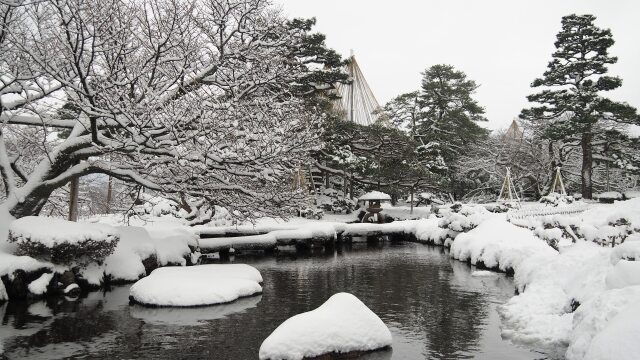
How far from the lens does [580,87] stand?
34281 millimetres

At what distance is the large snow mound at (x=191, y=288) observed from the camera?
37.7ft

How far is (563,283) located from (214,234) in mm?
17015

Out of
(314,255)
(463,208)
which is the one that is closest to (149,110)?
(314,255)

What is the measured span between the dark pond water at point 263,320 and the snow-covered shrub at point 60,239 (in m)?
1.27

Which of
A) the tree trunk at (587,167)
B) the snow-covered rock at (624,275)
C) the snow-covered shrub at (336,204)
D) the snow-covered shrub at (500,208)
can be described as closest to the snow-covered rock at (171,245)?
the snow-covered rock at (624,275)

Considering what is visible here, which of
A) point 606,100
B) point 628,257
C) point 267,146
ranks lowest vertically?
point 628,257

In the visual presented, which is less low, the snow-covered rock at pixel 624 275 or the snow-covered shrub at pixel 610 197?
the snow-covered shrub at pixel 610 197

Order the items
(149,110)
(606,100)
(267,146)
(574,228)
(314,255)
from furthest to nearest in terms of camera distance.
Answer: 1. (606,100)
2. (314,255)
3. (574,228)
4. (267,146)
5. (149,110)

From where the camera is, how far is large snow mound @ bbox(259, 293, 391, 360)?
736cm

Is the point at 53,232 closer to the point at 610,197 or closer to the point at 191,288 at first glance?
the point at 191,288

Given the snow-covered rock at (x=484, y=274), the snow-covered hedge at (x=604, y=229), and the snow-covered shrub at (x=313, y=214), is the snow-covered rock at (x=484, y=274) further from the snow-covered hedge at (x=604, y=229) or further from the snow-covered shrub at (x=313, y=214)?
the snow-covered shrub at (x=313, y=214)

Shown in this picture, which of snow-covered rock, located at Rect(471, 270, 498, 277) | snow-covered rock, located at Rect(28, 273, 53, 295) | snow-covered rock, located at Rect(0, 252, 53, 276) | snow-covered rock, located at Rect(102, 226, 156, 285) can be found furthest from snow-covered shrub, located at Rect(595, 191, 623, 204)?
snow-covered rock, located at Rect(0, 252, 53, 276)

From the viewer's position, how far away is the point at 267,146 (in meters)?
14.2

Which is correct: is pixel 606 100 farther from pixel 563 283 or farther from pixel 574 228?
pixel 563 283
